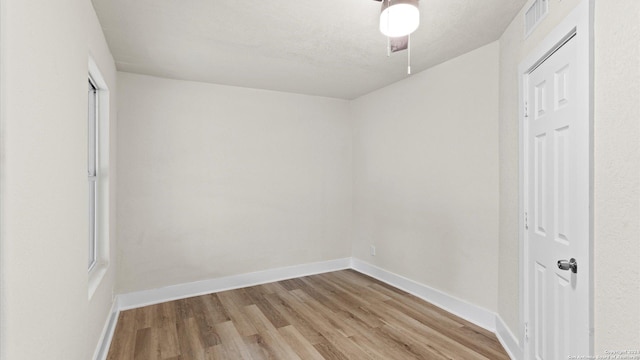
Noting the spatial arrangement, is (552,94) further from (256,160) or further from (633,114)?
(256,160)

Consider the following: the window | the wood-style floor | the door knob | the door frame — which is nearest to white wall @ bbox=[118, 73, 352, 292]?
the wood-style floor

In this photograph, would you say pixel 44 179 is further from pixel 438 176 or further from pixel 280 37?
pixel 438 176

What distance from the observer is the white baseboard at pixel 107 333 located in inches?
92.5

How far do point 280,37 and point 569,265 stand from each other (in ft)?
8.00

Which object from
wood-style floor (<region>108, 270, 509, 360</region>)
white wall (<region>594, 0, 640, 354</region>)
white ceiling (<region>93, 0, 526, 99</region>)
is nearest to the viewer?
white wall (<region>594, 0, 640, 354</region>)

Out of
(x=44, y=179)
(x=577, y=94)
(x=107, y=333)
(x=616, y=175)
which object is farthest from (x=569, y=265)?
(x=107, y=333)

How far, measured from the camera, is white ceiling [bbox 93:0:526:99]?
217cm

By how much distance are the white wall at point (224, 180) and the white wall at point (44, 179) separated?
5.29 ft

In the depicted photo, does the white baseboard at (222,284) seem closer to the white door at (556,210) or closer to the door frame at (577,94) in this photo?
the door frame at (577,94)

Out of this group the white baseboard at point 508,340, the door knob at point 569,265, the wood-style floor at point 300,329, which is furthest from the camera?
the wood-style floor at point 300,329

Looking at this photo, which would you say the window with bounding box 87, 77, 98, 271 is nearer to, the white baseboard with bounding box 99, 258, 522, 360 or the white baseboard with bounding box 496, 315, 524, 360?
the white baseboard with bounding box 99, 258, 522, 360

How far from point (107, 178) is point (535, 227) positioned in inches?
129

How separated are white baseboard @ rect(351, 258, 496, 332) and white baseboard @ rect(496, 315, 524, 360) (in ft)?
0.34

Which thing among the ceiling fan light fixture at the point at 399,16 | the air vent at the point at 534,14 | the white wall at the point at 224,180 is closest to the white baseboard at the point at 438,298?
the white wall at the point at 224,180
